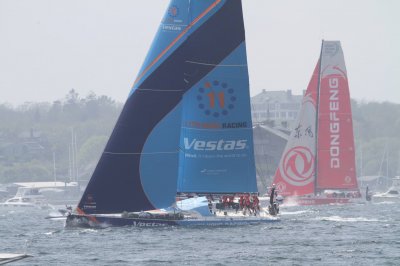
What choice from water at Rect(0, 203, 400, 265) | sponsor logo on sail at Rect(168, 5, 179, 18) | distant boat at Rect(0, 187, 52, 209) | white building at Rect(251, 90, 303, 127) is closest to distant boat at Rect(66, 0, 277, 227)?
sponsor logo on sail at Rect(168, 5, 179, 18)

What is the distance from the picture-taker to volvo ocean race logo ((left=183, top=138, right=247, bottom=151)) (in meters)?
45.0

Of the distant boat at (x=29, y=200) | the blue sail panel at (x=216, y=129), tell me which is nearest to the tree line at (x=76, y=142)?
the distant boat at (x=29, y=200)

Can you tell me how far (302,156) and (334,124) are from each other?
8.52ft

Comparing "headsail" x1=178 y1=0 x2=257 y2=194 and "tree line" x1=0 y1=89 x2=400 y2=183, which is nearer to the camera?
"headsail" x1=178 y1=0 x2=257 y2=194

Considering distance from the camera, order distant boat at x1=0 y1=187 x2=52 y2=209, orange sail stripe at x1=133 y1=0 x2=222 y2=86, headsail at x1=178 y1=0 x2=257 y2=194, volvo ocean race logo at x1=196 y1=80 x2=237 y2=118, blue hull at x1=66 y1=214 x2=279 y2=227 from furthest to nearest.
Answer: distant boat at x1=0 y1=187 x2=52 y2=209 → volvo ocean race logo at x1=196 y1=80 x2=237 y2=118 → headsail at x1=178 y1=0 x2=257 y2=194 → orange sail stripe at x1=133 y1=0 x2=222 y2=86 → blue hull at x1=66 y1=214 x2=279 y2=227

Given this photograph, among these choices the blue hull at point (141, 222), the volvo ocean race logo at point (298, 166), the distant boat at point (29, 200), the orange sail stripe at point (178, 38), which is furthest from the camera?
the distant boat at point (29, 200)

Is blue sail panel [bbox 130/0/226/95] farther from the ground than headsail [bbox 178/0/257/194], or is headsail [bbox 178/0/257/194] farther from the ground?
blue sail panel [bbox 130/0/226/95]

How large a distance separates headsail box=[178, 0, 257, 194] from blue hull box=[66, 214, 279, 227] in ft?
6.67

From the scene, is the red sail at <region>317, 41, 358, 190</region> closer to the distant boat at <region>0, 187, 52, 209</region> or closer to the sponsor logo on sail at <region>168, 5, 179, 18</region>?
the sponsor logo on sail at <region>168, 5, 179, 18</region>

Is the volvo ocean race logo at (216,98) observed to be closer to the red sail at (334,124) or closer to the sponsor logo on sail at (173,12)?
the sponsor logo on sail at (173,12)

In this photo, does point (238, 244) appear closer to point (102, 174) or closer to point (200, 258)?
point (200, 258)

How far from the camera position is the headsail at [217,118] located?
1766 inches

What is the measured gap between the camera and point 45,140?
14688 cm

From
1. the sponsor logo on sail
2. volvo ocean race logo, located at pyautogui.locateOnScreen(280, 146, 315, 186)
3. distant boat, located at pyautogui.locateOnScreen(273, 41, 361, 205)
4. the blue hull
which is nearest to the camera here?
the blue hull
